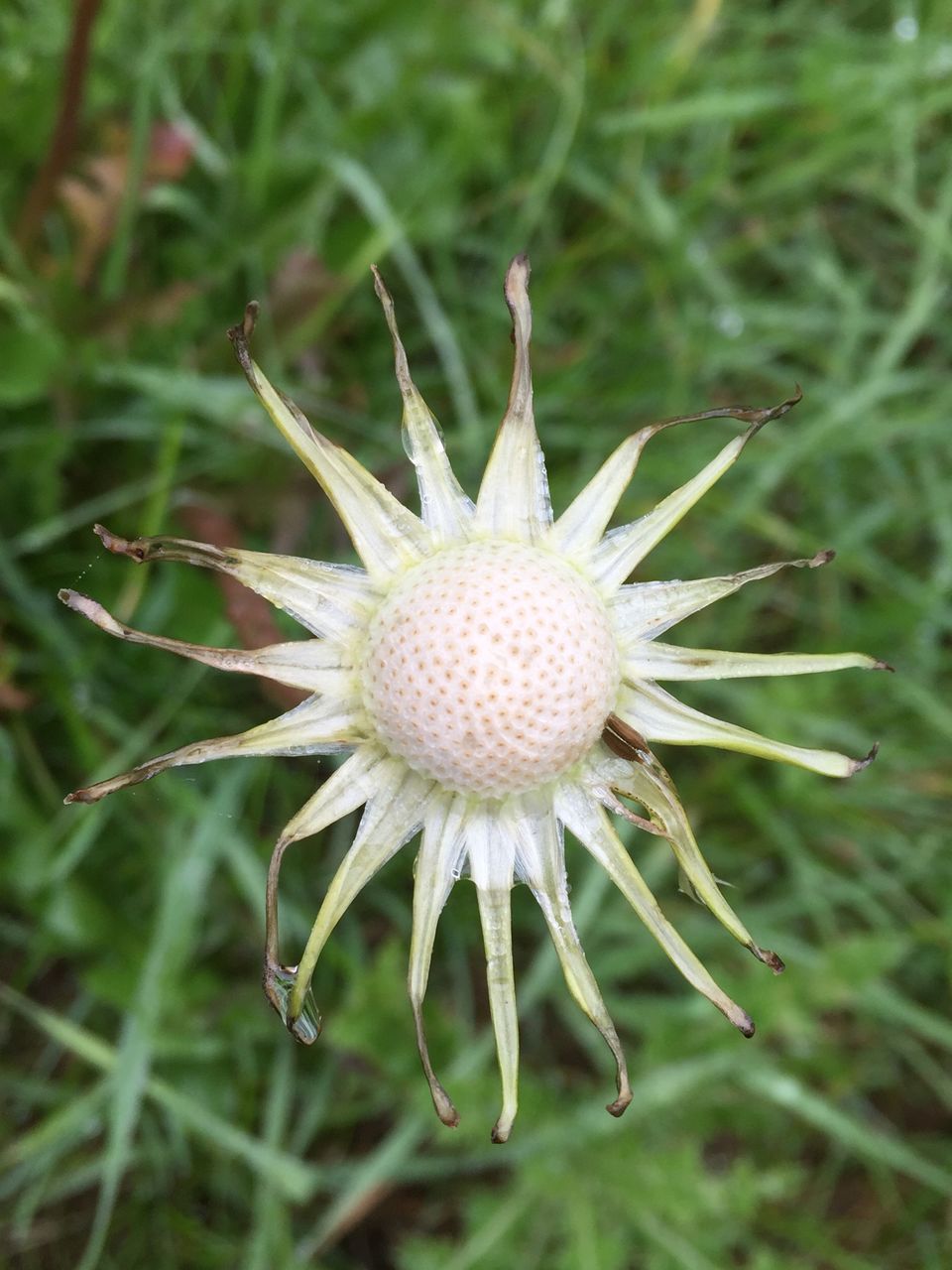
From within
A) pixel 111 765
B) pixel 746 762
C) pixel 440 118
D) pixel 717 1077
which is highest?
pixel 440 118

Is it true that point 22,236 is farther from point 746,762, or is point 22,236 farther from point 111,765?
point 746,762

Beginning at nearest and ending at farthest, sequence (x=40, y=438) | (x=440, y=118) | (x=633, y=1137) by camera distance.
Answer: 1. (x=40, y=438)
2. (x=633, y=1137)
3. (x=440, y=118)

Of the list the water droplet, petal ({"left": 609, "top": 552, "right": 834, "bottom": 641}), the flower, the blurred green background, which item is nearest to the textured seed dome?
the flower

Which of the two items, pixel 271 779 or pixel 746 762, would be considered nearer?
pixel 271 779

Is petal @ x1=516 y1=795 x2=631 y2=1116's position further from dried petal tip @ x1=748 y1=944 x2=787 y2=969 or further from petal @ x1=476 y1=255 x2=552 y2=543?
petal @ x1=476 y1=255 x2=552 y2=543

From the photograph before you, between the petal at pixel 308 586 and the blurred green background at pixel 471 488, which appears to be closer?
the petal at pixel 308 586

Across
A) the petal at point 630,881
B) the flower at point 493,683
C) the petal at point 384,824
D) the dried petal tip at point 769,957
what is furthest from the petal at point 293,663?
the dried petal tip at point 769,957

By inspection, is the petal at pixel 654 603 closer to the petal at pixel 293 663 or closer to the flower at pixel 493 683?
the flower at pixel 493 683

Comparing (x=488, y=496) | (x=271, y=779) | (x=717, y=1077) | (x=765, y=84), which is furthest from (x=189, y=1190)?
(x=765, y=84)
